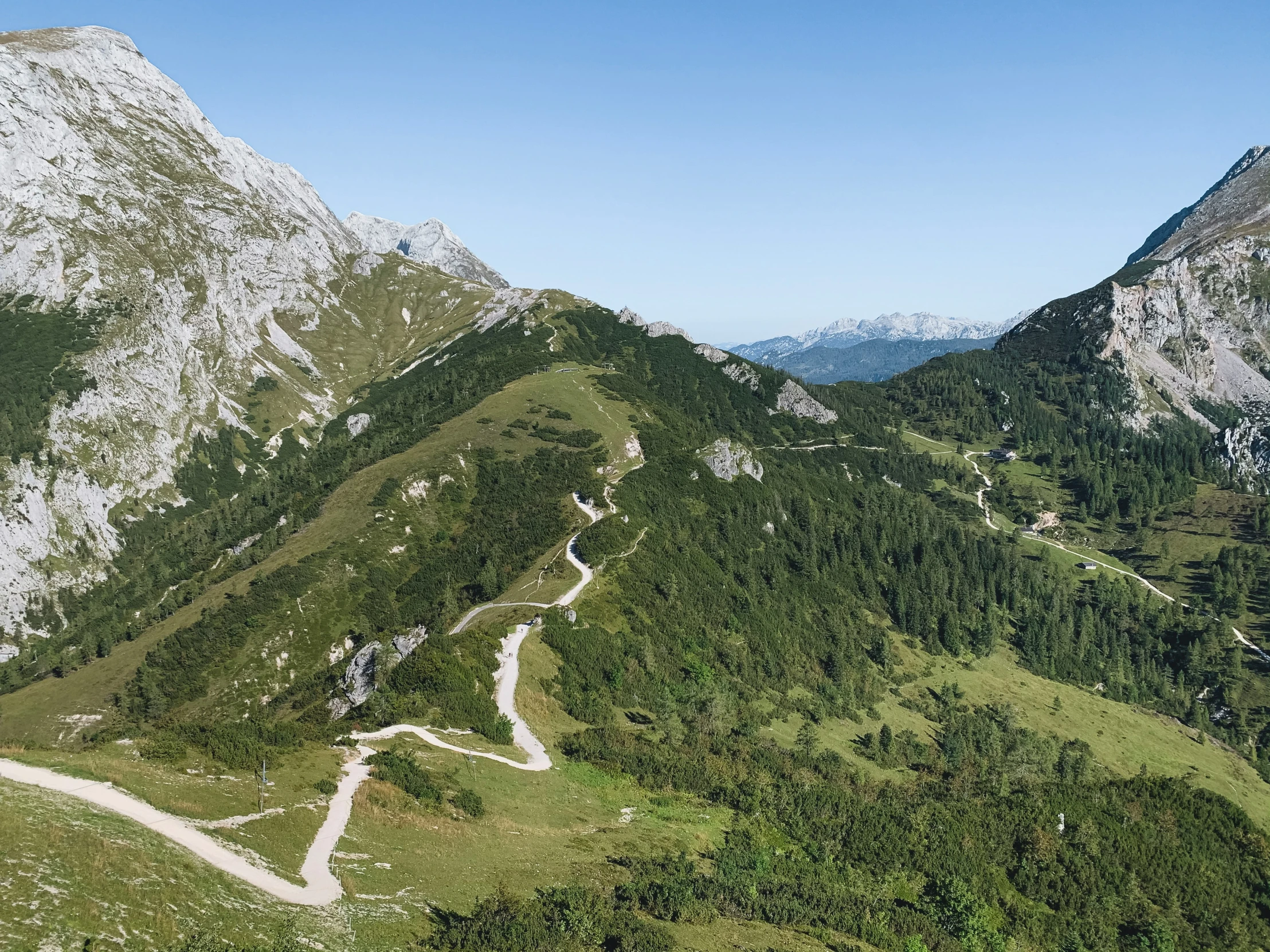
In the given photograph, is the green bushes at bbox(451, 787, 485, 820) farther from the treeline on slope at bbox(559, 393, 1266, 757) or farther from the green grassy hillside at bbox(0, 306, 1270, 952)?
the treeline on slope at bbox(559, 393, 1266, 757)

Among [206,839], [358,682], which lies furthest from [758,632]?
[206,839]

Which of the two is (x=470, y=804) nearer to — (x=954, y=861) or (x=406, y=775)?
(x=406, y=775)

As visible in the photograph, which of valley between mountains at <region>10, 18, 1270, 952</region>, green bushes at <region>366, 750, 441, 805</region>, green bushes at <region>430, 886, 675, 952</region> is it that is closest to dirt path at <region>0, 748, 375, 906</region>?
valley between mountains at <region>10, 18, 1270, 952</region>

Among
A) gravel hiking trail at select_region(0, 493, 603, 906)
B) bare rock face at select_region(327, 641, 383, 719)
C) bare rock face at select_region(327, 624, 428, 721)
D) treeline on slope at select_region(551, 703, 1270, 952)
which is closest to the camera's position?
gravel hiking trail at select_region(0, 493, 603, 906)

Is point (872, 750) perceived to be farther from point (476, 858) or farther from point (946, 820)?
point (476, 858)

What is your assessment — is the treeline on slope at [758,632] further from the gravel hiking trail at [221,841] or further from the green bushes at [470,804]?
the gravel hiking trail at [221,841]

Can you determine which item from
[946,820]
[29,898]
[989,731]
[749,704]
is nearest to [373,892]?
[29,898]
